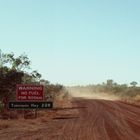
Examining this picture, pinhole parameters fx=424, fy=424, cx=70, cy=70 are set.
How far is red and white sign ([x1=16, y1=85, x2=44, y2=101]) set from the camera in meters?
27.4

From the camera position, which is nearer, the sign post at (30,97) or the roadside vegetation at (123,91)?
the sign post at (30,97)

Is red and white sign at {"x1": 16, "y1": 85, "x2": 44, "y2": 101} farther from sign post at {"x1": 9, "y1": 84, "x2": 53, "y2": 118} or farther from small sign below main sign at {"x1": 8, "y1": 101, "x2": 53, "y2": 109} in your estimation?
small sign below main sign at {"x1": 8, "y1": 101, "x2": 53, "y2": 109}

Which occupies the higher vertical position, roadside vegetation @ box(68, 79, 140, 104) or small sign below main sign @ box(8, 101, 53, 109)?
roadside vegetation @ box(68, 79, 140, 104)

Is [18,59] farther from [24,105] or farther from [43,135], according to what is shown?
[43,135]

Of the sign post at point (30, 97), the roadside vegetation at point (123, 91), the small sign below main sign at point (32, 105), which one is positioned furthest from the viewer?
the roadside vegetation at point (123, 91)

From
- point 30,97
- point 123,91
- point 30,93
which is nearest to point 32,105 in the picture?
point 30,97

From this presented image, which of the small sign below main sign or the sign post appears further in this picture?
the sign post

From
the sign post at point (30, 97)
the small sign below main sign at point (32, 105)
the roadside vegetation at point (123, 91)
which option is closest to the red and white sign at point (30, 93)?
the sign post at point (30, 97)

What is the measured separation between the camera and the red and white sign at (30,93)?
27375 mm

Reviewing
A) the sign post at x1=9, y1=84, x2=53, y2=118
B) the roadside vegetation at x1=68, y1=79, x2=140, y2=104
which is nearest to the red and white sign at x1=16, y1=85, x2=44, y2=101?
the sign post at x1=9, y1=84, x2=53, y2=118

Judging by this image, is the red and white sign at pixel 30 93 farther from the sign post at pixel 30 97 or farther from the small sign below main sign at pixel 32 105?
the small sign below main sign at pixel 32 105

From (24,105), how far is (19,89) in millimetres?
1081

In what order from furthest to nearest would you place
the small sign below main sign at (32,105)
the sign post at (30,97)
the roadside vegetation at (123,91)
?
the roadside vegetation at (123,91) → the sign post at (30,97) → the small sign below main sign at (32,105)

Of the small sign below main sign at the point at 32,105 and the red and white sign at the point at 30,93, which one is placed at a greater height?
the red and white sign at the point at 30,93
